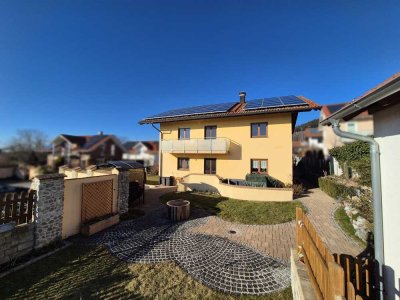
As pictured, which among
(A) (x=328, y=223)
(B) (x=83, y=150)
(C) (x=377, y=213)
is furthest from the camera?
(B) (x=83, y=150)

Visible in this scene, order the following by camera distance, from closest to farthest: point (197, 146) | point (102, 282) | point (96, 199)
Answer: point (102, 282)
point (96, 199)
point (197, 146)

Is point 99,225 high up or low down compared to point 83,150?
down

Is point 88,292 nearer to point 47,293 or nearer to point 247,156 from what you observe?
point 47,293

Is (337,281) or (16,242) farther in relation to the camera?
(16,242)

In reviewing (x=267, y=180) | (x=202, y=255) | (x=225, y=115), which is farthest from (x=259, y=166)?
(x=202, y=255)

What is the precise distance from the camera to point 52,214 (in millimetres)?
6578

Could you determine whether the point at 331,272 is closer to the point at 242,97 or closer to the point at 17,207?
the point at 17,207

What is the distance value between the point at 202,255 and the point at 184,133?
14368 millimetres

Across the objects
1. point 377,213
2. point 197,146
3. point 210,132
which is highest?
point 210,132

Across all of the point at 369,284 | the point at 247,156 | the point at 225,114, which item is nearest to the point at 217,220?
the point at 369,284

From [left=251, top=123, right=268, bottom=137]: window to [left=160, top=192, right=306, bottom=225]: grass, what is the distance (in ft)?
20.4

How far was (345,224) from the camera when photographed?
8.15 meters

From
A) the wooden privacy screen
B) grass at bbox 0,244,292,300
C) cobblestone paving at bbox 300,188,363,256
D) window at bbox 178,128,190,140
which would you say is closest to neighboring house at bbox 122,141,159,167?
window at bbox 178,128,190,140

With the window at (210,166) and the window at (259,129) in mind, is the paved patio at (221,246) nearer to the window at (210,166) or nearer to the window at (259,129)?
the window at (259,129)
